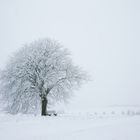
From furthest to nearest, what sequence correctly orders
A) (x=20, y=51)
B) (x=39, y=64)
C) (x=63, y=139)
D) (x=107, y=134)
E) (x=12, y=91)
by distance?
(x=20, y=51) → (x=39, y=64) → (x=12, y=91) → (x=107, y=134) → (x=63, y=139)

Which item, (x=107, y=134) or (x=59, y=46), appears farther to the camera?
(x=59, y=46)

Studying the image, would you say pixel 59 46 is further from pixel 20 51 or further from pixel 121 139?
pixel 121 139

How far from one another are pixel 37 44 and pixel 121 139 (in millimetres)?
20097

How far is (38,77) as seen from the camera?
24375mm

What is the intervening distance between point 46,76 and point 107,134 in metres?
15.1

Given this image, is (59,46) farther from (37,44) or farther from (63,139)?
(63,139)

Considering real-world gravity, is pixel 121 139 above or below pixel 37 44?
below

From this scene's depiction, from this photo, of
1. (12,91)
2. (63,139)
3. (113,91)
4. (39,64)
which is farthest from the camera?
(113,91)

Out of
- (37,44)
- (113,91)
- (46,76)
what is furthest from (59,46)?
(113,91)

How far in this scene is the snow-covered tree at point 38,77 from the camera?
2403cm

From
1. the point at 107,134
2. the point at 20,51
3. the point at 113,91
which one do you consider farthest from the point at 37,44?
the point at 113,91

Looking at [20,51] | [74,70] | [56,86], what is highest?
[20,51]

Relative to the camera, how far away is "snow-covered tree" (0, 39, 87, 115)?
2403cm

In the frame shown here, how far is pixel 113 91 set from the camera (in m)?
87.4
